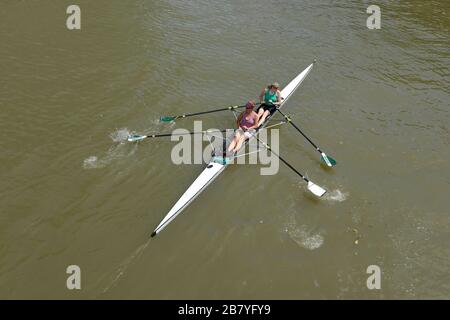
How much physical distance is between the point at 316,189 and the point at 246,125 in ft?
12.5

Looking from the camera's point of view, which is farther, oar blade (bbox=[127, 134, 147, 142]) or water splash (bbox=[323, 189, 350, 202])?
oar blade (bbox=[127, 134, 147, 142])

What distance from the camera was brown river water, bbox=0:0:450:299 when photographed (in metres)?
9.89

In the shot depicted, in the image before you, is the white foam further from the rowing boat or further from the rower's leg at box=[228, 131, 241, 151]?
the rower's leg at box=[228, 131, 241, 151]

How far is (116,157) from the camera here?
499 inches

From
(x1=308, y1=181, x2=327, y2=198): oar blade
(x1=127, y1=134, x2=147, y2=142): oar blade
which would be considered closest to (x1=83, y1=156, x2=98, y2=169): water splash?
(x1=127, y1=134, x2=147, y2=142): oar blade

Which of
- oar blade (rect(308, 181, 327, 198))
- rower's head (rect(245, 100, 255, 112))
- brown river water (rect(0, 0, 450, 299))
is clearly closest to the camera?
brown river water (rect(0, 0, 450, 299))

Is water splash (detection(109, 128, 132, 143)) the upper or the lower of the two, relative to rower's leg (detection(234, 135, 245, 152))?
upper

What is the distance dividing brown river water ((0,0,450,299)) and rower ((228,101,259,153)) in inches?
43.5

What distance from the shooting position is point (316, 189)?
12.1 meters

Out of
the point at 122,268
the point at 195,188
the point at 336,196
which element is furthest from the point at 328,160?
the point at 122,268

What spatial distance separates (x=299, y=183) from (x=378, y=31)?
45.0ft

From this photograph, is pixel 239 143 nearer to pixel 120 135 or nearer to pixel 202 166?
pixel 202 166

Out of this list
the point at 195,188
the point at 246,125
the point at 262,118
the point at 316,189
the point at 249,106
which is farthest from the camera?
the point at 262,118
